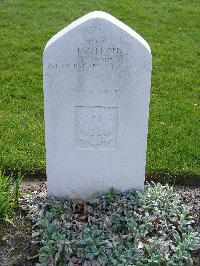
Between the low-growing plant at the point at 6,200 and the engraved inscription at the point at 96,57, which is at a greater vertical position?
the engraved inscription at the point at 96,57

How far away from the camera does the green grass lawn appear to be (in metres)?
5.78

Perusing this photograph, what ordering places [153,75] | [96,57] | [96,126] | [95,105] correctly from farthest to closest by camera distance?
[153,75]
[96,126]
[95,105]
[96,57]

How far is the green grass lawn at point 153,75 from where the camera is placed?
19.0 ft

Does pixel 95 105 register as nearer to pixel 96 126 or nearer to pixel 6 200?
pixel 96 126

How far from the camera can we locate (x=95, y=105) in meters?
4.40

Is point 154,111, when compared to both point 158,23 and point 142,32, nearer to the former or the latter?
point 142,32

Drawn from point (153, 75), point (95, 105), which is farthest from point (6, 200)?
point (153, 75)

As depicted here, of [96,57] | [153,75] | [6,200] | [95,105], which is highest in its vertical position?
[96,57]

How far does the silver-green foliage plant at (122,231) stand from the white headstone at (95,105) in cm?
20

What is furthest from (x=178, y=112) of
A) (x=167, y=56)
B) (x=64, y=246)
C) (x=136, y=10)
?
(x=136, y=10)

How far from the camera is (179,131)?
625 cm

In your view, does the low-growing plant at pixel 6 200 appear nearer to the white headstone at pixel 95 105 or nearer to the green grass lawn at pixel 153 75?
the white headstone at pixel 95 105

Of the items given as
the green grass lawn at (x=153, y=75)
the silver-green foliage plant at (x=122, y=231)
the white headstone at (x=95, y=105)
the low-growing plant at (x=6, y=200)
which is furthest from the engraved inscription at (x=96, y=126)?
the green grass lawn at (x=153, y=75)

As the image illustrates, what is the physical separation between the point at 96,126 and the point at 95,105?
22 centimetres
